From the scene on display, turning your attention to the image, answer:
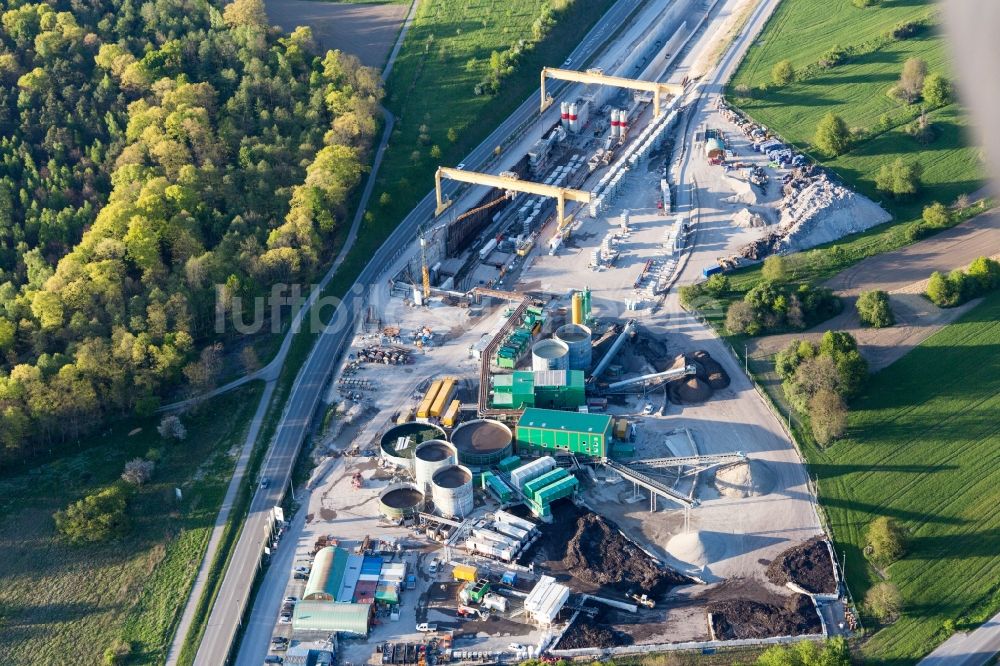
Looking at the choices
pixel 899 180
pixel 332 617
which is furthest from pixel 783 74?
pixel 332 617

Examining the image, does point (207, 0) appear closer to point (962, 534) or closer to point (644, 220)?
point (644, 220)

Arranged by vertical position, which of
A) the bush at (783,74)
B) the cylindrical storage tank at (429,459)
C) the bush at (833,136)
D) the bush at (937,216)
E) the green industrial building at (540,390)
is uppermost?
the bush at (783,74)

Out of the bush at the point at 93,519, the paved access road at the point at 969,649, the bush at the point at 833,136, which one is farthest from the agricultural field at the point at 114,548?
the bush at the point at 833,136

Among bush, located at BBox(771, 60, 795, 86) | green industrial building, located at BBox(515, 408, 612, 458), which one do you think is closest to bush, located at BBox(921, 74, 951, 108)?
bush, located at BBox(771, 60, 795, 86)

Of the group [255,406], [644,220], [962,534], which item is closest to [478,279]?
[644,220]

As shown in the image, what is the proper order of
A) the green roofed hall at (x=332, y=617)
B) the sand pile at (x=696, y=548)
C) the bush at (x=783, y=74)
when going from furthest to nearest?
the bush at (x=783, y=74), the sand pile at (x=696, y=548), the green roofed hall at (x=332, y=617)

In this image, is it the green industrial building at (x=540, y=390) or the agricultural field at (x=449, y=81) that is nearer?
the green industrial building at (x=540, y=390)

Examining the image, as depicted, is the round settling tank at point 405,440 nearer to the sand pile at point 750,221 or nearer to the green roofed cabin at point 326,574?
the green roofed cabin at point 326,574
